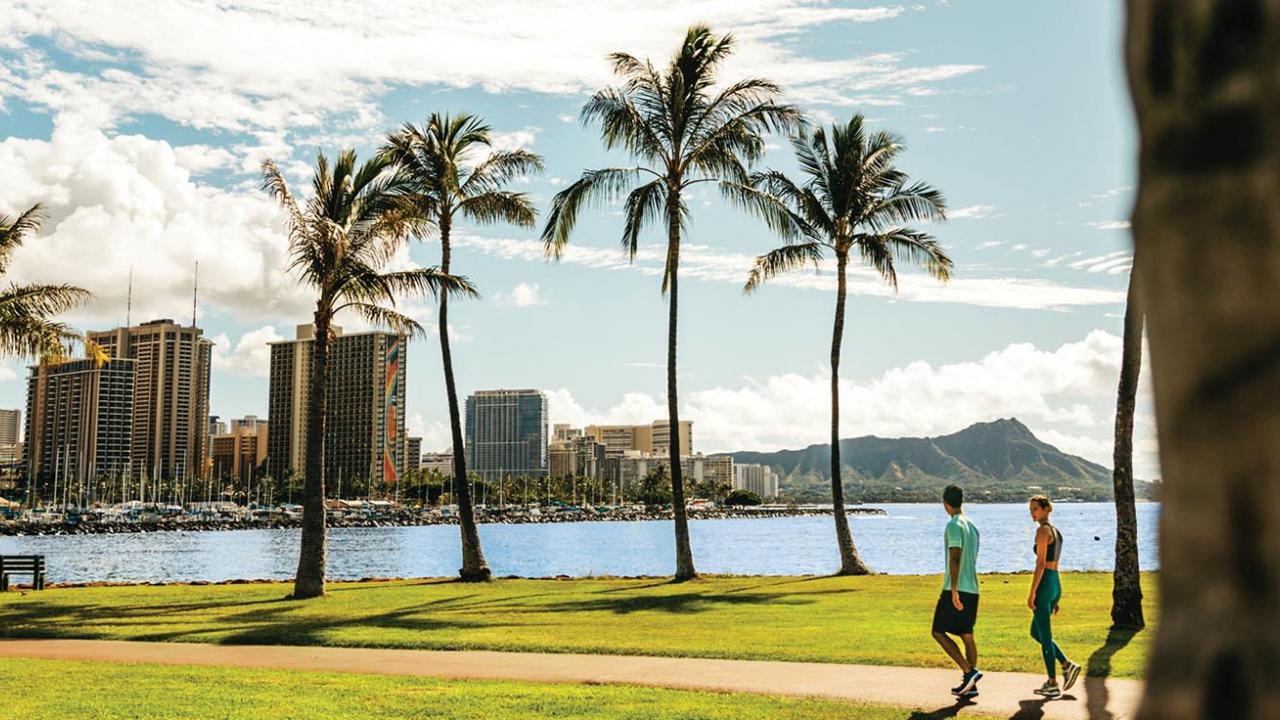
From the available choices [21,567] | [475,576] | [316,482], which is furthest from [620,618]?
[21,567]

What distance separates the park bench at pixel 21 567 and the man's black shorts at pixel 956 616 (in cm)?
2107

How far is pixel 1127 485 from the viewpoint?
1664 centimetres

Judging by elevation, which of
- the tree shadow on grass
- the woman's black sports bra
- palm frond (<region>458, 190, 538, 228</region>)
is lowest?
the tree shadow on grass

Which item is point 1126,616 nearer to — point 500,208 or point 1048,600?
point 1048,600

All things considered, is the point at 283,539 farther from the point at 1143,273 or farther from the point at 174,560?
the point at 1143,273

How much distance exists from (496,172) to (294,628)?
14.6 meters

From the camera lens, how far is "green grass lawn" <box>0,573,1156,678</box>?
14.0m

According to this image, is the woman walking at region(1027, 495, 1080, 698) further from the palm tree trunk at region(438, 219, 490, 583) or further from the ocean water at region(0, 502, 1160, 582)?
the ocean water at region(0, 502, 1160, 582)

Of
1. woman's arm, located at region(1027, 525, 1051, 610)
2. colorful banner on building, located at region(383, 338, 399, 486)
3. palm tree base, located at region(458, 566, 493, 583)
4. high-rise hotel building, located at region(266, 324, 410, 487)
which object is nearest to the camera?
woman's arm, located at region(1027, 525, 1051, 610)

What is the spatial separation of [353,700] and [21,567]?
62.5 ft

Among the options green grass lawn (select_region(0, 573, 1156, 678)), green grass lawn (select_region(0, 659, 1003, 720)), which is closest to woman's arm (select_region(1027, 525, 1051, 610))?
green grass lawn (select_region(0, 659, 1003, 720))

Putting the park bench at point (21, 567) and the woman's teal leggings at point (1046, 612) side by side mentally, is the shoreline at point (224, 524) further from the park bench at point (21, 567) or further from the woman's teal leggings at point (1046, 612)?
the woman's teal leggings at point (1046, 612)

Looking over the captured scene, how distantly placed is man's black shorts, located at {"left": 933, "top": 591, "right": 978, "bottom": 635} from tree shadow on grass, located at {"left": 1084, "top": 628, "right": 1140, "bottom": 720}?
1224 millimetres

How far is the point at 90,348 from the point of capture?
74.5 ft
